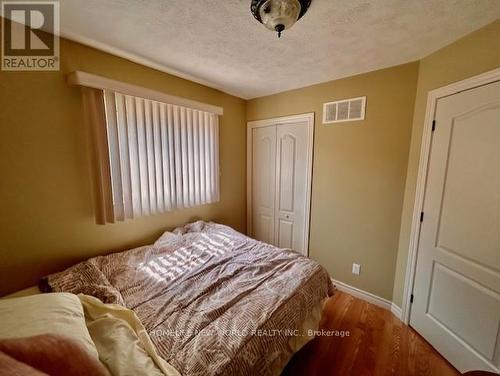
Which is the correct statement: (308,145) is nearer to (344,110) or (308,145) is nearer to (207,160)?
(344,110)

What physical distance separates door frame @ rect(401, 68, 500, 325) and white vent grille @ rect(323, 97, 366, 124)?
1.75 ft

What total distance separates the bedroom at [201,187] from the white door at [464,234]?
0.01 metres

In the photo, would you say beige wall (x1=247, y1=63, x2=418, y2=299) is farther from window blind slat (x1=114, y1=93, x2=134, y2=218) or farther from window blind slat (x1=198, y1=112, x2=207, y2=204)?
window blind slat (x1=114, y1=93, x2=134, y2=218)

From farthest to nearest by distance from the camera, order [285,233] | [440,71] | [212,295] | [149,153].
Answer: [285,233], [149,153], [440,71], [212,295]

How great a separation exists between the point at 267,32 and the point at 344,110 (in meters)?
1.20

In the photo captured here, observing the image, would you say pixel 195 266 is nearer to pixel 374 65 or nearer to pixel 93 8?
pixel 93 8

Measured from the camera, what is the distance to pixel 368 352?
1.60 meters

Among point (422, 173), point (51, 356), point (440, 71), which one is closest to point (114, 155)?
point (51, 356)

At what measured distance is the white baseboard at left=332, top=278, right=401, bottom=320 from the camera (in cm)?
200

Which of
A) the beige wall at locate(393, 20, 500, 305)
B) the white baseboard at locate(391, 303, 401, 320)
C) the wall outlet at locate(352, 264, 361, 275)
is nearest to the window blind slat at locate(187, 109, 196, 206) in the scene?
the wall outlet at locate(352, 264, 361, 275)

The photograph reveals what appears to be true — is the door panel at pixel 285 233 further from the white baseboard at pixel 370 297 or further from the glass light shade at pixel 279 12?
the glass light shade at pixel 279 12

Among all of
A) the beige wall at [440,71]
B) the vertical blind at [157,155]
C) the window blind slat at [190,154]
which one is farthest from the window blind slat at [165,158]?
the beige wall at [440,71]

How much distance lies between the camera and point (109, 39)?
1.51 metres

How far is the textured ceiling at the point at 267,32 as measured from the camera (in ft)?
3.84
